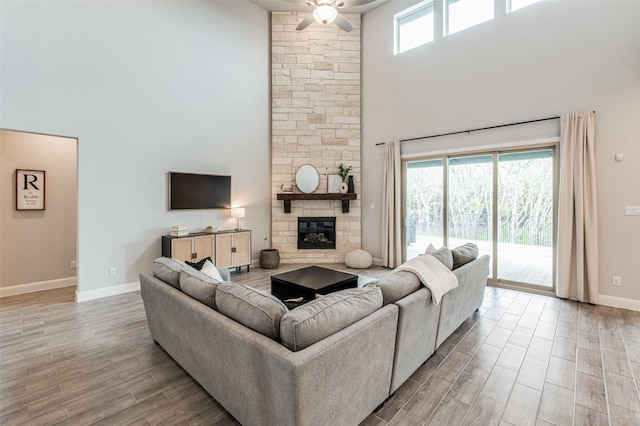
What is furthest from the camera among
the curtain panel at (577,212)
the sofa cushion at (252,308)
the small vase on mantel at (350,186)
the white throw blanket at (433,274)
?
the small vase on mantel at (350,186)

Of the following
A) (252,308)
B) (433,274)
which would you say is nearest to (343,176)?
(433,274)

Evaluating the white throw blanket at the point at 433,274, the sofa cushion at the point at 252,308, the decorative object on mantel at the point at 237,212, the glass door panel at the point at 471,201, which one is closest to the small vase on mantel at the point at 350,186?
the glass door panel at the point at 471,201

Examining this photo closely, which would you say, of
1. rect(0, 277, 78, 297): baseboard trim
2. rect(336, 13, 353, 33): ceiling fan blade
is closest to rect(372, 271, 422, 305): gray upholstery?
rect(336, 13, 353, 33): ceiling fan blade

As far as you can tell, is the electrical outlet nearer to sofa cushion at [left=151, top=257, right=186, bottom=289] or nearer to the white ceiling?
sofa cushion at [left=151, top=257, right=186, bottom=289]

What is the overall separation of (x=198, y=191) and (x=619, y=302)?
21.0 ft

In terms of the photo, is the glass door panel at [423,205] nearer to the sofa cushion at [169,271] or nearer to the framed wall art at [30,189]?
the sofa cushion at [169,271]

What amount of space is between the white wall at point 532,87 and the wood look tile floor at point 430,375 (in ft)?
5.04

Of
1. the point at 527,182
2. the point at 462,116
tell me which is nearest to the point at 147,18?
the point at 462,116

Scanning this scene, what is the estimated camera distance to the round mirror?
20.8 ft

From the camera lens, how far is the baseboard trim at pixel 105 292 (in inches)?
159

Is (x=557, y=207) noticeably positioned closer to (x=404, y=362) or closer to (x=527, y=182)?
(x=527, y=182)

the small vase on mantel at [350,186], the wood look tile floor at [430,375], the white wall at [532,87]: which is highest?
the white wall at [532,87]

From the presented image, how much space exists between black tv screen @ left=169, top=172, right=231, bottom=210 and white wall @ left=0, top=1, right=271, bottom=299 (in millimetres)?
150

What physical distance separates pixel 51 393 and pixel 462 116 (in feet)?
20.0
